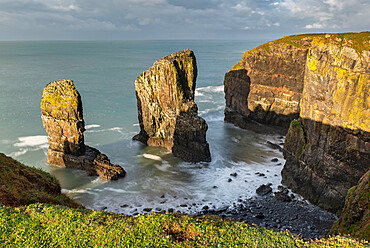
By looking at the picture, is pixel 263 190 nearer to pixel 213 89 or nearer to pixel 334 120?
pixel 334 120

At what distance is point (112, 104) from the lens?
238 ft

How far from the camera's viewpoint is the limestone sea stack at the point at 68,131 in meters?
35.7

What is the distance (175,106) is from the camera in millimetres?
41312

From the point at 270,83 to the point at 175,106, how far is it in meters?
20.8

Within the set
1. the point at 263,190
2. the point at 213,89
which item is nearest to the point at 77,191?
the point at 263,190

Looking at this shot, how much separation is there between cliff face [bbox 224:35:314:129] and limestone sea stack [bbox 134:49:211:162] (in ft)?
51.9

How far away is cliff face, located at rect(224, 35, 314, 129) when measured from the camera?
47719 millimetres

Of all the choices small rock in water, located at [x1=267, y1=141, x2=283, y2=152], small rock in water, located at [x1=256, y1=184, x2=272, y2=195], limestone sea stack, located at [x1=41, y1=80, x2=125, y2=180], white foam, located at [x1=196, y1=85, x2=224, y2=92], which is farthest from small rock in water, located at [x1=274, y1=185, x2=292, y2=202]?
white foam, located at [x1=196, y1=85, x2=224, y2=92]

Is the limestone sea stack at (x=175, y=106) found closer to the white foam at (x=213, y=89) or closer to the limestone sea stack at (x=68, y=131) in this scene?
the limestone sea stack at (x=68, y=131)

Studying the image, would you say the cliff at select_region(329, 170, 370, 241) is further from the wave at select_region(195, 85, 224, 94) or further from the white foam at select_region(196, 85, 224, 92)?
the white foam at select_region(196, 85, 224, 92)

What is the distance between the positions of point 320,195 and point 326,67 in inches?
499

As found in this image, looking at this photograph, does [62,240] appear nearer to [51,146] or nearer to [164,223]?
[164,223]

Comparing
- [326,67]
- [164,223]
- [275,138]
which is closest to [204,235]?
[164,223]

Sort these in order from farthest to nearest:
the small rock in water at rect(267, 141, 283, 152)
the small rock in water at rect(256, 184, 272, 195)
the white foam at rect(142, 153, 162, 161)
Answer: the small rock in water at rect(267, 141, 283, 152)
the white foam at rect(142, 153, 162, 161)
the small rock in water at rect(256, 184, 272, 195)
